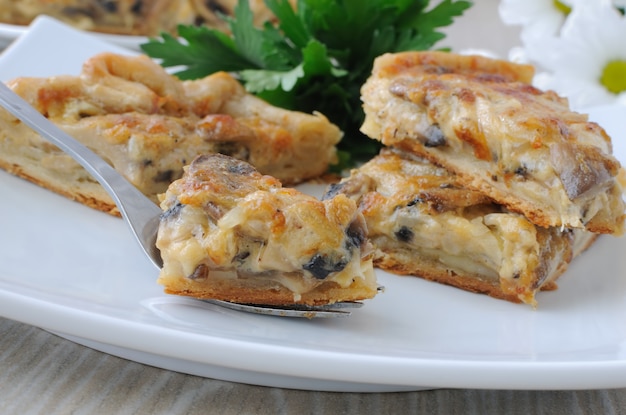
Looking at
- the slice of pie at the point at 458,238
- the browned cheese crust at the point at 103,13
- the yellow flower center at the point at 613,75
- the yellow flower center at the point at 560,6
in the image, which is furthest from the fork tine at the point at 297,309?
the yellow flower center at the point at 560,6

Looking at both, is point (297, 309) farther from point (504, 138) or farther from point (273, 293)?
point (504, 138)

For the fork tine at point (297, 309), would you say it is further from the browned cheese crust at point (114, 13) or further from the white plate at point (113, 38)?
the browned cheese crust at point (114, 13)

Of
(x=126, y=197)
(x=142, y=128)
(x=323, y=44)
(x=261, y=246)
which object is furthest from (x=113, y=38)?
(x=261, y=246)

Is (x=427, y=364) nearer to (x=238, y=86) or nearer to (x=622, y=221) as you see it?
(x=622, y=221)

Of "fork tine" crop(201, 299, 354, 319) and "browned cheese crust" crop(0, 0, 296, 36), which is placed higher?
"fork tine" crop(201, 299, 354, 319)

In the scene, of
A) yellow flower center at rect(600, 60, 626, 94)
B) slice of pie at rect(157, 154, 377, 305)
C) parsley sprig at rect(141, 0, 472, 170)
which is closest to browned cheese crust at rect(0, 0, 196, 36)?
parsley sprig at rect(141, 0, 472, 170)

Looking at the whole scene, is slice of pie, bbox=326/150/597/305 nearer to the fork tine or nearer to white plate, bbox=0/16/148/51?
the fork tine

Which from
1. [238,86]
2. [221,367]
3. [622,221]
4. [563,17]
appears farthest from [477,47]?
[221,367]

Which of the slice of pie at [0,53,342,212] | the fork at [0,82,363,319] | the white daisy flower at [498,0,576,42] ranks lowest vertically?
the white daisy flower at [498,0,576,42]
